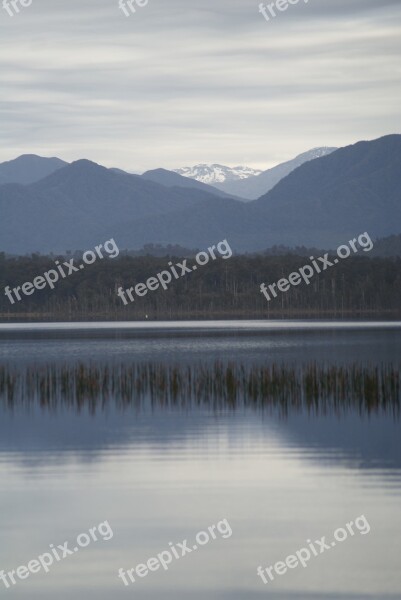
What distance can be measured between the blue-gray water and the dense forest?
118443 millimetres

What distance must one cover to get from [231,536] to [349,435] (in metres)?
9.85

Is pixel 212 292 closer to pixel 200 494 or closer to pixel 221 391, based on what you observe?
pixel 221 391

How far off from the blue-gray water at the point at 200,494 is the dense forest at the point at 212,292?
389ft

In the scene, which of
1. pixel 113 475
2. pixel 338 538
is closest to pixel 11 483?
pixel 113 475

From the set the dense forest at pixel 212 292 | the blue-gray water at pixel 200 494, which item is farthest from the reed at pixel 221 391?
the dense forest at pixel 212 292

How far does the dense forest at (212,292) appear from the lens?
155000 mm

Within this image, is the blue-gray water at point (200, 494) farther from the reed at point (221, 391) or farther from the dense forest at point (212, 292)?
the dense forest at point (212, 292)

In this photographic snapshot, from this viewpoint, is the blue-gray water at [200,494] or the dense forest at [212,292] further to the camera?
the dense forest at [212,292]

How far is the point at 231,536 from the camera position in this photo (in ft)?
54.6

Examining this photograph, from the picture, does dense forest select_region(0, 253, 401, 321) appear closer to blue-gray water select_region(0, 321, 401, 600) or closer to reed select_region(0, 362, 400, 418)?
reed select_region(0, 362, 400, 418)

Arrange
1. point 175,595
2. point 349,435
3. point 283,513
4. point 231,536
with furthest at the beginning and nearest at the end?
point 349,435 < point 283,513 < point 231,536 < point 175,595

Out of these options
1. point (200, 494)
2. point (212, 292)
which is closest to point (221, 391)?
point (200, 494)

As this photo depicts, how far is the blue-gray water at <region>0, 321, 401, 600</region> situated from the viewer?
14578 mm

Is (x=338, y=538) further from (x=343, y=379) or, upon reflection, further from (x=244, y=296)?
(x=244, y=296)
